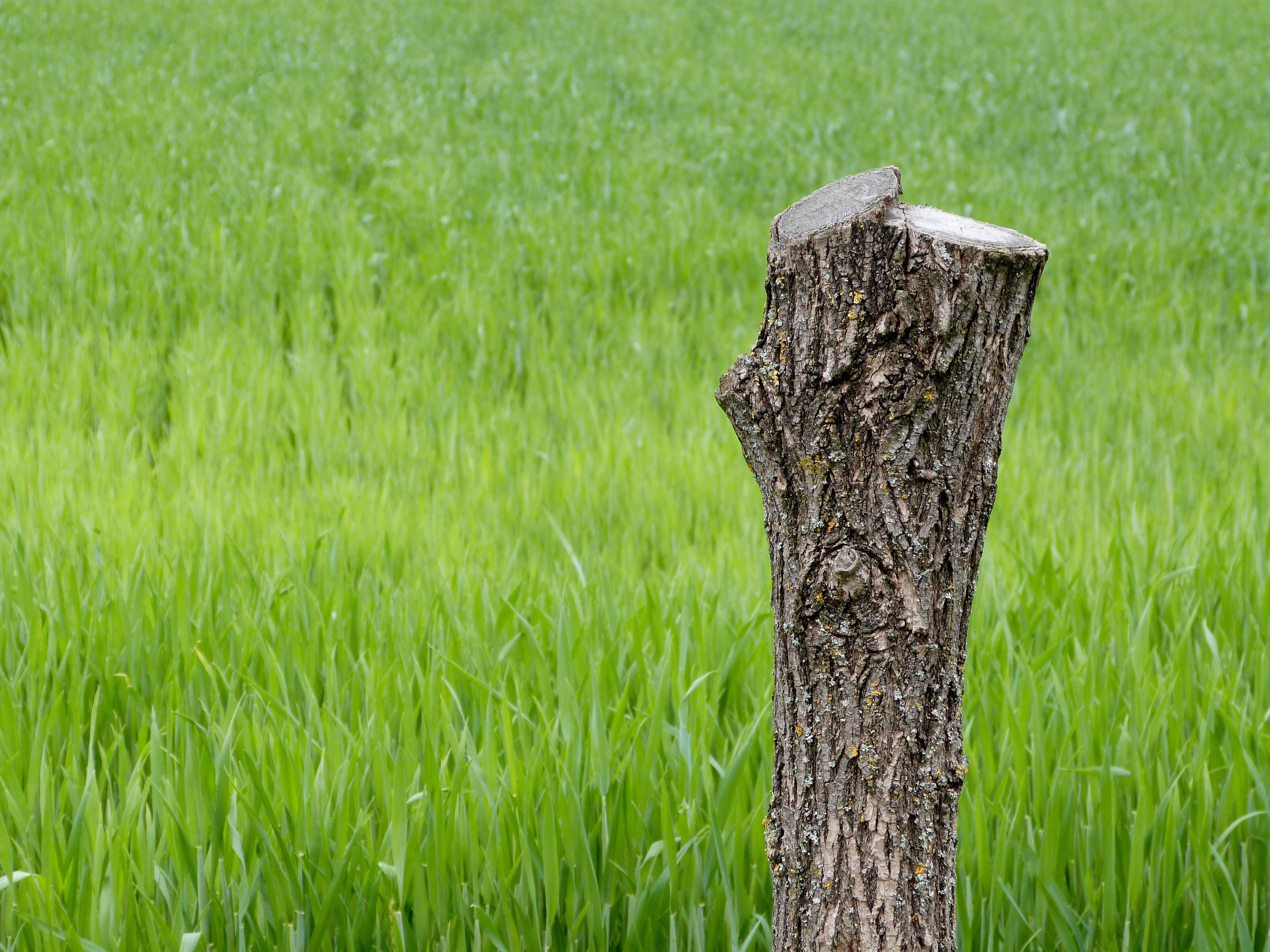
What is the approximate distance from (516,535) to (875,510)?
2050mm

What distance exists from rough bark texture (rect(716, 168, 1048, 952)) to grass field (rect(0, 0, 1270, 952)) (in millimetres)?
451

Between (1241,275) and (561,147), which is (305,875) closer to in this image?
(1241,275)

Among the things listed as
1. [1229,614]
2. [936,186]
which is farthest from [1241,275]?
[1229,614]

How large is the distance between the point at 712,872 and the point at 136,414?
119 inches

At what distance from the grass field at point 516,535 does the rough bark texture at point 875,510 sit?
451mm

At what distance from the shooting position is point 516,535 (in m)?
2.87

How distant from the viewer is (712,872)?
4.77ft

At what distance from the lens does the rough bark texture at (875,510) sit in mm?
865

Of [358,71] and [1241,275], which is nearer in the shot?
[1241,275]

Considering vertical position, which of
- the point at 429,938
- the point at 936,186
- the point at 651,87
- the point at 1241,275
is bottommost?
the point at 429,938

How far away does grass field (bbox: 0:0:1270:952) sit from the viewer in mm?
1427

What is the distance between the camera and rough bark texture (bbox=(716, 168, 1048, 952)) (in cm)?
87

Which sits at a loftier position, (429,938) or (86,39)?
(86,39)

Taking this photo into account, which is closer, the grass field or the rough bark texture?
the rough bark texture
